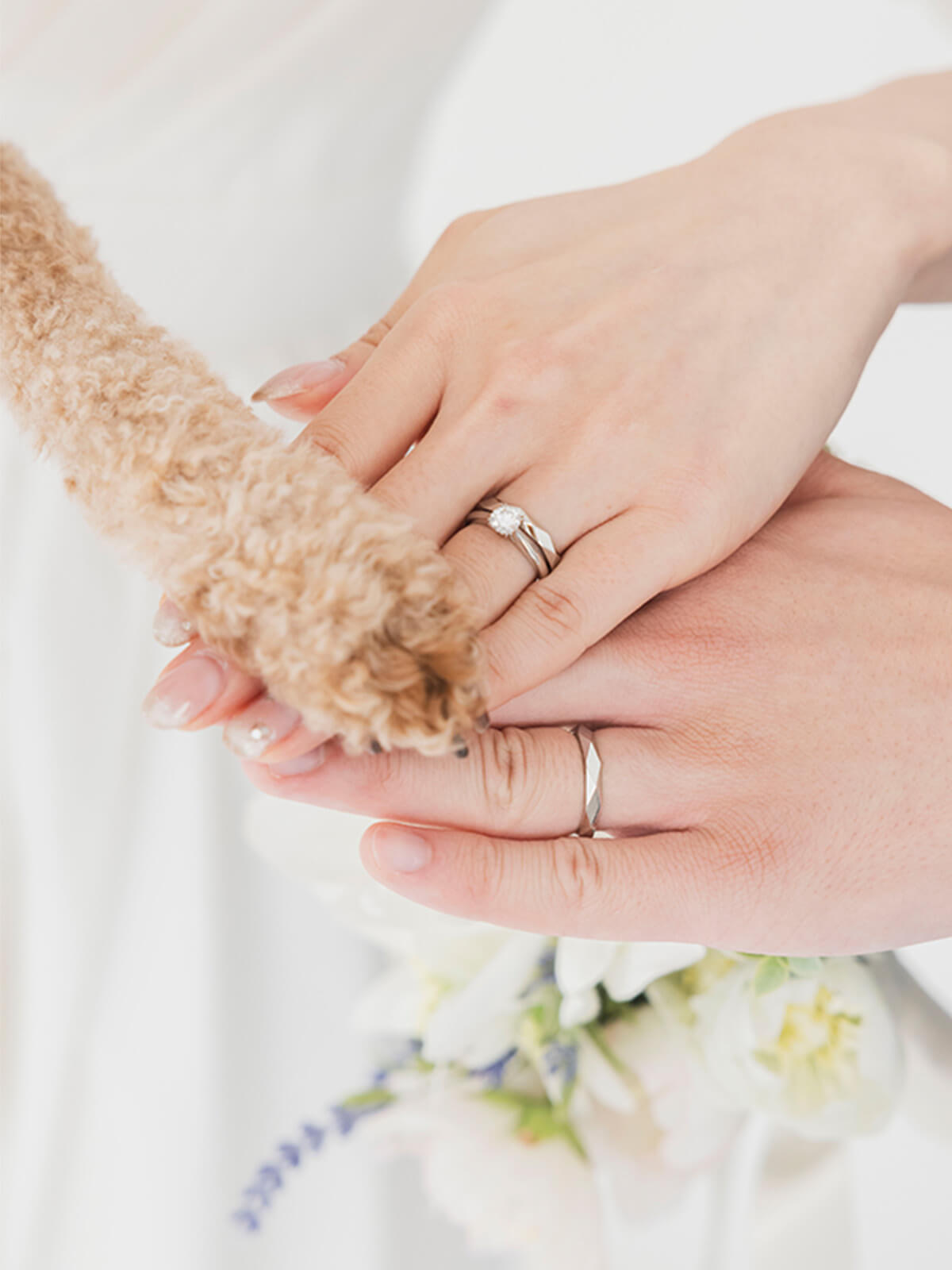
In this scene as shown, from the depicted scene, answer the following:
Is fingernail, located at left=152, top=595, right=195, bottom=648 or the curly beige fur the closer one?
the curly beige fur

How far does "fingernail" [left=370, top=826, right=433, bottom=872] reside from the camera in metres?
0.67

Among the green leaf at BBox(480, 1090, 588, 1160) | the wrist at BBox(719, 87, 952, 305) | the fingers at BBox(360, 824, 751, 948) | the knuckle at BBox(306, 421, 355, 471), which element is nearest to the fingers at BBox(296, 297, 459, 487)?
the knuckle at BBox(306, 421, 355, 471)

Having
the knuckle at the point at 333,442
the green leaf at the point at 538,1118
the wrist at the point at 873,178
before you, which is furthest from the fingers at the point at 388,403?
the green leaf at the point at 538,1118

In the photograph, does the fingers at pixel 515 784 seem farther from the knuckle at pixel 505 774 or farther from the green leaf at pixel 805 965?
the green leaf at pixel 805 965

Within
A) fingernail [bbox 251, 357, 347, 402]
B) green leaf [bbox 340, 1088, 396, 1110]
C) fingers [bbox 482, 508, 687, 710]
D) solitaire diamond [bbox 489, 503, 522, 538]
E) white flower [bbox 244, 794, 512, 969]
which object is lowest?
green leaf [bbox 340, 1088, 396, 1110]

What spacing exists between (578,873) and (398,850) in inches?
4.8

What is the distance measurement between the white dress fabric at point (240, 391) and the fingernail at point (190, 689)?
0.42m

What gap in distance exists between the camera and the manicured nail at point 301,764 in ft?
2.05

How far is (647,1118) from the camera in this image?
1042mm

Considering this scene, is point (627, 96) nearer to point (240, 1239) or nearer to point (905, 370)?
point (905, 370)

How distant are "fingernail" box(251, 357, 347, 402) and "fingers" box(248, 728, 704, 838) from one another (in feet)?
1.04

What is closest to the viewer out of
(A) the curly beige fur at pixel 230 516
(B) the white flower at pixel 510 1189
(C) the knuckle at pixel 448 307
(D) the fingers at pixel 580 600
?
(A) the curly beige fur at pixel 230 516

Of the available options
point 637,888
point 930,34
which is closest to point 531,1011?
point 637,888

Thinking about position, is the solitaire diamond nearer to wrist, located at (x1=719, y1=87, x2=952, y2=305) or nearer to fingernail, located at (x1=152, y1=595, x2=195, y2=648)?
fingernail, located at (x1=152, y1=595, x2=195, y2=648)
